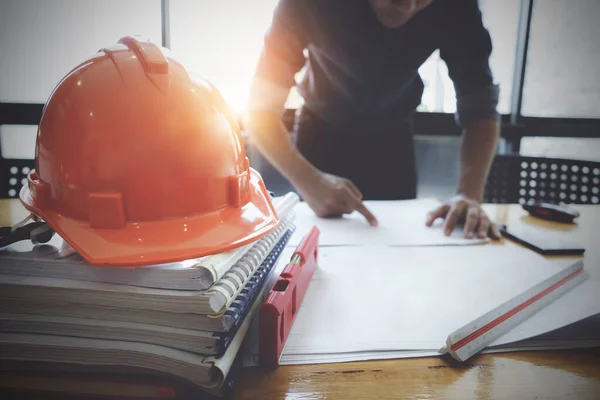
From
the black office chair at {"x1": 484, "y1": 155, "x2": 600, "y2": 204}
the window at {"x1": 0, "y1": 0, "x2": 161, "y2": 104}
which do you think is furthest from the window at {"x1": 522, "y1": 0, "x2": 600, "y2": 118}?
the window at {"x1": 0, "y1": 0, "x2": 161, "y2": 104}

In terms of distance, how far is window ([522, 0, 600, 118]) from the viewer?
1.89 m

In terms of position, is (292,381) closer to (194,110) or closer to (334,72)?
(194,110)

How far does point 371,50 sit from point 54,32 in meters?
1.45

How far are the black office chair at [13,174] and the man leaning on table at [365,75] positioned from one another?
0.62 metres

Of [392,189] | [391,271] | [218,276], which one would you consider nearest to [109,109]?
[218,276]

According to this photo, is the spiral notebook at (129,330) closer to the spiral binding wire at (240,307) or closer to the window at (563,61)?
the spiral binding wire at (240,307)

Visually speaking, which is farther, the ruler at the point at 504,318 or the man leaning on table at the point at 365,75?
the man leaning on table at the point at 365,75

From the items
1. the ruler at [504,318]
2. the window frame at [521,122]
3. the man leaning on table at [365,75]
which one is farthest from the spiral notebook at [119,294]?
the window frame at [521,122]

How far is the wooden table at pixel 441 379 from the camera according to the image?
0.28 meters

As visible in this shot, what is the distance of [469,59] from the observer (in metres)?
0.94

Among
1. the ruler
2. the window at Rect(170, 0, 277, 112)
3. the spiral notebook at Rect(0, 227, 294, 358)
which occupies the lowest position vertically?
the ruler

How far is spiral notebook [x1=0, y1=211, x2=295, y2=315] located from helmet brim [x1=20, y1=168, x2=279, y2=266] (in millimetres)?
22

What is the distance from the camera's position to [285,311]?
0.31m

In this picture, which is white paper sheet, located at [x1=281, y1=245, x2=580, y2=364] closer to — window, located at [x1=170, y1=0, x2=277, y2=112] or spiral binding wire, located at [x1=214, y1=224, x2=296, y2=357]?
spiral binding wire, located at [x1=214, y1=224, x2=296, y2=357]
